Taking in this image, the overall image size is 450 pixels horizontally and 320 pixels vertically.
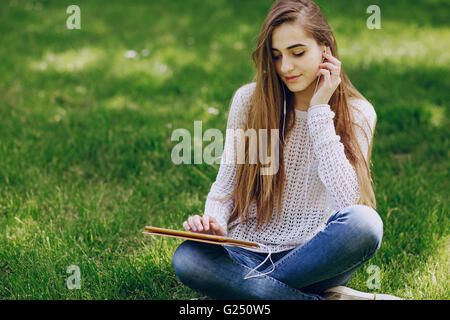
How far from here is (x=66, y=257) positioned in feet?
8.27

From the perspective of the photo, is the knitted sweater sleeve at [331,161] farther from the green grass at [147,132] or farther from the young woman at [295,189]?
the green grass at [147,132]

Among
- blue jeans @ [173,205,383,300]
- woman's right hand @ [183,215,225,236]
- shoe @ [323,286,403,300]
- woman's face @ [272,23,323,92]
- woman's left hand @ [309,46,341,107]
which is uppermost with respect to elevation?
woman's face @ [272,23,323,92]

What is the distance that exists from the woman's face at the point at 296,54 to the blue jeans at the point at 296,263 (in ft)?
1.94

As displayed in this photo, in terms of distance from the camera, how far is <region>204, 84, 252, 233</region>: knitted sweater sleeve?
232 centimetres

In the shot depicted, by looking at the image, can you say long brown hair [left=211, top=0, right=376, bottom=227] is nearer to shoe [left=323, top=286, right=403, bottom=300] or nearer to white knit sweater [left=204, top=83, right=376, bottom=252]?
white knit sweater [left=204, top=83, right=376, bottom=252]

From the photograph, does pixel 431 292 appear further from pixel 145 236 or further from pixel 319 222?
pixel 145 236

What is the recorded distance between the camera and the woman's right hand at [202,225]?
2.11m

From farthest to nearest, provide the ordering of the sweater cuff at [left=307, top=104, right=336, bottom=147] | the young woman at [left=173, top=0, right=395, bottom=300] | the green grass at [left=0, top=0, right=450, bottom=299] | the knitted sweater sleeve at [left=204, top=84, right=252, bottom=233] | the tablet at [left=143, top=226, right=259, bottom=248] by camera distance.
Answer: the green grass at [left=0, top=0, right=450, bottom=299] → the knitted sweater sleeve at [left=204, top=84, right=252, bottom=233] → the sweater cuff at [left=307, top=104, right=336, bottom=147] → the young woman at [left=173, top=0, right=395, bottom=300] → the tablet at [left=143, top=226, right=259, bottom=248]

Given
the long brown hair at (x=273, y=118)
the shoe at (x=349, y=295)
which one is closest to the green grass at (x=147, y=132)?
the shoe at (x=349, y=295)

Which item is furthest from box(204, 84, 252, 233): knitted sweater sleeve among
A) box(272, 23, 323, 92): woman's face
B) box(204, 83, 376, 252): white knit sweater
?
box(272, 23, 323, 92): woman's face

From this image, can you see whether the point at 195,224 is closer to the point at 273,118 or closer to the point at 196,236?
the point at 196,236

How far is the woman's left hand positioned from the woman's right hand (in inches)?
25.3
